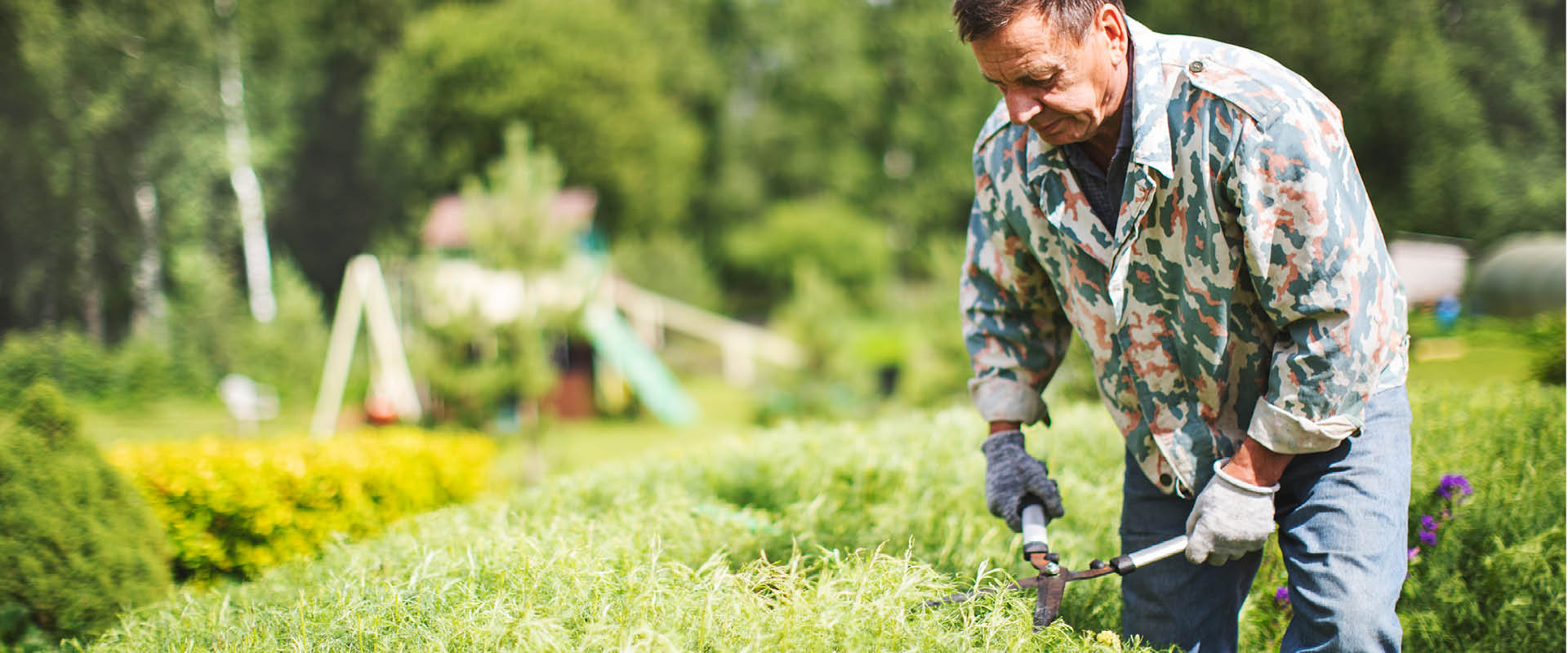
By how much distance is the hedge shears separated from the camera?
6.17ft

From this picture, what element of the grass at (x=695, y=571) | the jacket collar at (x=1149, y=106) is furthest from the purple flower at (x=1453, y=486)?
the jacket collar at (x=1149, y=106)

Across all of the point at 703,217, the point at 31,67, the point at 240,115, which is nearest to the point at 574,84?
the point at 703,217

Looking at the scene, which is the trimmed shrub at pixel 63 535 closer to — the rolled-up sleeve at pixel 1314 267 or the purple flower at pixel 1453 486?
the rolled-up sleeve at pixel 1314 267

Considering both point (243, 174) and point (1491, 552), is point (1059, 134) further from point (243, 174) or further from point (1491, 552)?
point (243, 174)

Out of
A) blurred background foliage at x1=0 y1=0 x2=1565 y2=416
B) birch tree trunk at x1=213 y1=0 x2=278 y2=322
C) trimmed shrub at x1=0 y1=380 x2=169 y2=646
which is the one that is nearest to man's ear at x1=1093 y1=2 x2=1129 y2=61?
trimmed shrub at x1=0 y1=380 x2=169 y2=646

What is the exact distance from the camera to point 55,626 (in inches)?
112

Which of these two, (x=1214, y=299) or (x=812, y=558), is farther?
(x=812, y=558)

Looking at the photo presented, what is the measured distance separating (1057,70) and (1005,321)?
66 cm

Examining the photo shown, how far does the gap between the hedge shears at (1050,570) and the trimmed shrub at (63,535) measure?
7.88 feet

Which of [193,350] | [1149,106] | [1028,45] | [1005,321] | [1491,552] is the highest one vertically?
[1028,45]

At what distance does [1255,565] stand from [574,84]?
63.0 feet

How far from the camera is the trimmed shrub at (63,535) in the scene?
2.81m

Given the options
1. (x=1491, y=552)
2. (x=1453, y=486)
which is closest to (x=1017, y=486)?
(x=1453, y=486)

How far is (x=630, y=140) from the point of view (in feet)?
68.2
